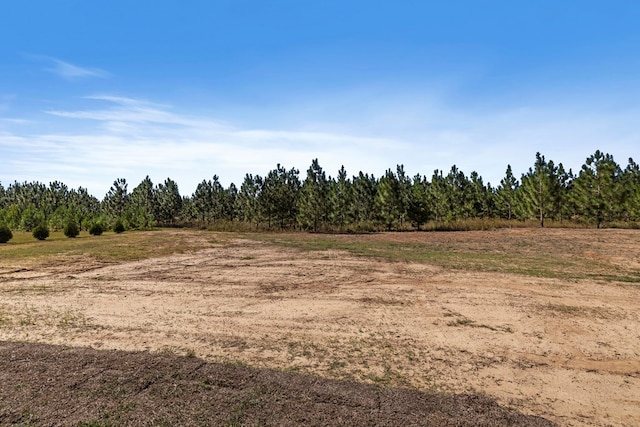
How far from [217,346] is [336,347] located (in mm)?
2717

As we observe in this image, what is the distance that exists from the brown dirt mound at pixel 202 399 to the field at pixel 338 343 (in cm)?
3

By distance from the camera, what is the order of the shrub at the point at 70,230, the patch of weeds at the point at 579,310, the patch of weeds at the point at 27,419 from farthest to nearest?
1. the shrub at the point at 70,230
2. the patch of weeds at the point at 579,310
3. the patch of weeds at the point at 27,419

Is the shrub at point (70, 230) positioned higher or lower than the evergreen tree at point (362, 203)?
lower

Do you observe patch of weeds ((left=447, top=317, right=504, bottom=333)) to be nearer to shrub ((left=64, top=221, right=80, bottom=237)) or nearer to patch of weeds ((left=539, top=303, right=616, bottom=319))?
patch of weeds ((left=539, top=303, right=616, bottom=319))

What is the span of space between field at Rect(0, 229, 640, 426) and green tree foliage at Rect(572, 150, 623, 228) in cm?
4211

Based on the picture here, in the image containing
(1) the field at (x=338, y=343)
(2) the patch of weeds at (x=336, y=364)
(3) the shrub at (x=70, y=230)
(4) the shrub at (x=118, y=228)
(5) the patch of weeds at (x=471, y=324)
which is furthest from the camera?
(4) the shrub at (x=118, y=228)

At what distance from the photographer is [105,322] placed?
30.5 feet

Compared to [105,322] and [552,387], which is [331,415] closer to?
[552,387]

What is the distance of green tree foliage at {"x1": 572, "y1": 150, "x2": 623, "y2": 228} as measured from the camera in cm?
4803

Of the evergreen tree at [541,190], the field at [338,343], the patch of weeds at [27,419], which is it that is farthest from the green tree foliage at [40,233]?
the evergreen tree at [541,190]

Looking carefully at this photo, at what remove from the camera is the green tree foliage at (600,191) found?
1891 inches

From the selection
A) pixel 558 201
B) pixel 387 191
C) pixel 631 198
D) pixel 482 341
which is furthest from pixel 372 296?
pixel 631 198

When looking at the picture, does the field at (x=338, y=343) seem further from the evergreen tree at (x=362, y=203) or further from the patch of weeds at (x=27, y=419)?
the evergreen tree at (x=362, y=203)

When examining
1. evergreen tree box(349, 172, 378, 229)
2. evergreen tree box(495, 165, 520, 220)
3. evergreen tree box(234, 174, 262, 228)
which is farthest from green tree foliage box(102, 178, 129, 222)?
evergreen tree box(495, 165, 520, 220)
